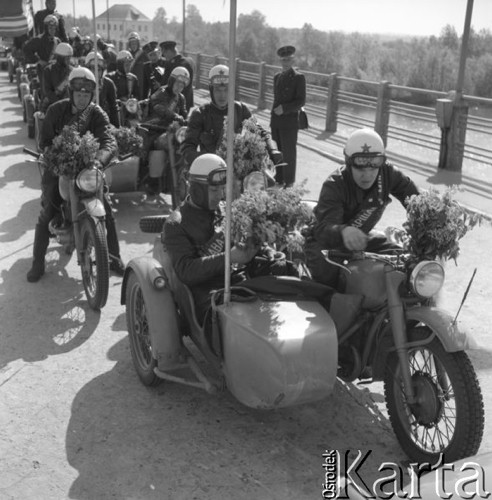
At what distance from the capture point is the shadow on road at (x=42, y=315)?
19.7ft

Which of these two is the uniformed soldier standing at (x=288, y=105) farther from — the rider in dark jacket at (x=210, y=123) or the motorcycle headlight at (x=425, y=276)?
the motorcycle headlight at (x=425, y=276)

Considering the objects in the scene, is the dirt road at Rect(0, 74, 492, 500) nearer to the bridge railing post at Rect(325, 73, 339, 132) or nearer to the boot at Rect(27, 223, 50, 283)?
the boot at Rect(27, 223, 50, 283)

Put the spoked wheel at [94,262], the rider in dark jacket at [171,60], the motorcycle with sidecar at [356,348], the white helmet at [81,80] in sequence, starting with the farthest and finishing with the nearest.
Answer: the rider in dark jacket at [171,60]
the white helmet at [81,80]
the spoked wheel at [94,262]
the motorcycle with sidecar at [356,348]

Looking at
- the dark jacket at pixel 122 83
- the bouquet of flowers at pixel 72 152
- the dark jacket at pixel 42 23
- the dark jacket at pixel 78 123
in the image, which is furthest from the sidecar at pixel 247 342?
the dark jacket at pixel 42 23

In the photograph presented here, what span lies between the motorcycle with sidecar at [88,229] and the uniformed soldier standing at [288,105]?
5.02 m

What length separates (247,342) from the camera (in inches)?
169

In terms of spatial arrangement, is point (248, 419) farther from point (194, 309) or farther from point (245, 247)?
point (245, 247)

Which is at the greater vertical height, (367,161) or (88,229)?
(367,161)

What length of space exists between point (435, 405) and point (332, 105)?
48.8 feet

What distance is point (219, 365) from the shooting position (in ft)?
15.4

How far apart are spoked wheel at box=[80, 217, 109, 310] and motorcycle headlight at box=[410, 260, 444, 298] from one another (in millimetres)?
3080

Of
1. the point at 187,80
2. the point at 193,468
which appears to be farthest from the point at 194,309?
the point at 187,80

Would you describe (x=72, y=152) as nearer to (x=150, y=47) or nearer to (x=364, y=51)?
(x=150, y=47)

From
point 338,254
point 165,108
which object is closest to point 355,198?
point 338,254
